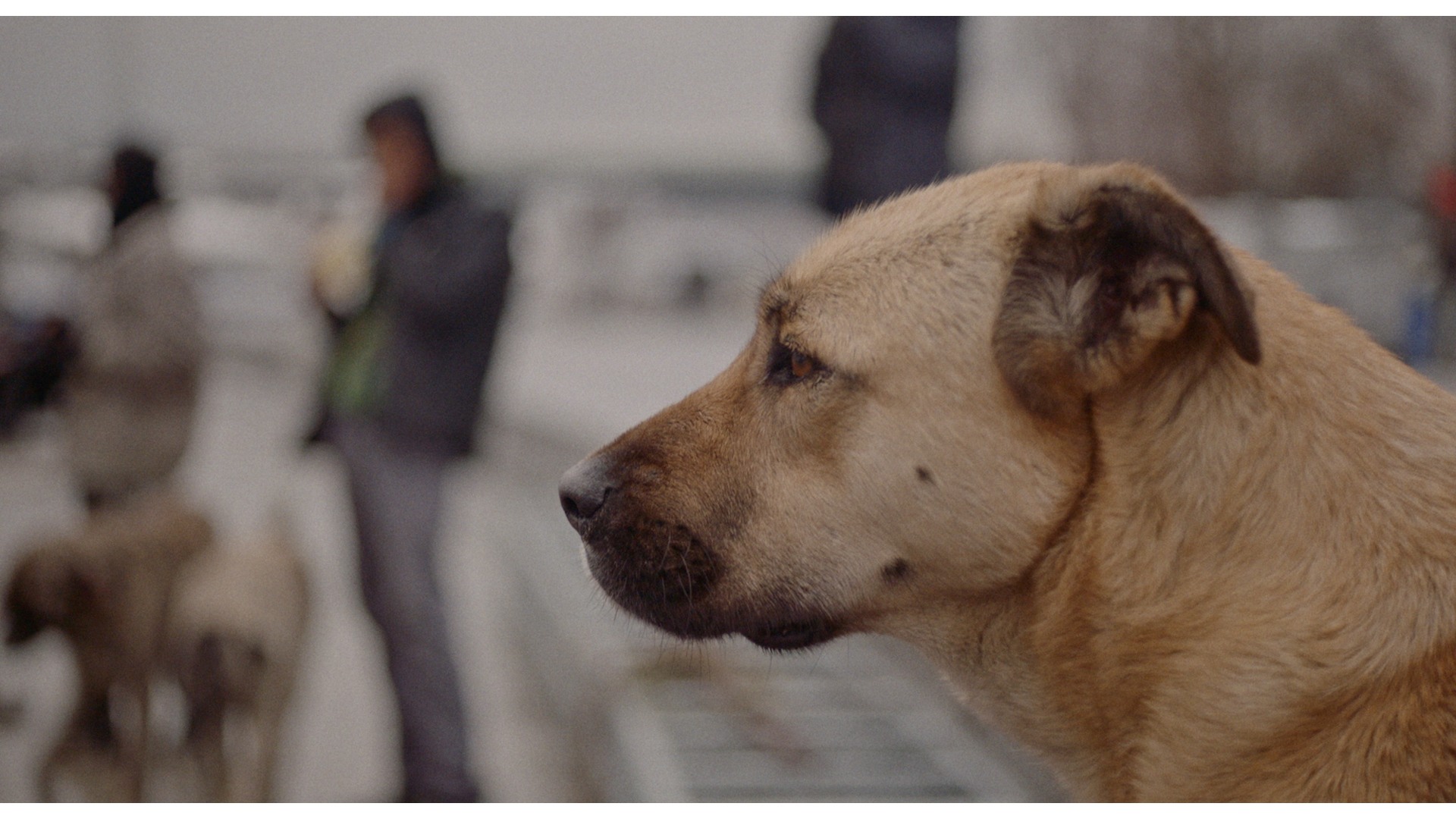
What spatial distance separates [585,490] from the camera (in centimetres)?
156

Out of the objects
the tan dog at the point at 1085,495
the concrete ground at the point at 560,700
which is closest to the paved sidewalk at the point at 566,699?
the concrete ground at the point at 560,700

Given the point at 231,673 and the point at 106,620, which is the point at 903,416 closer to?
the point at 231,673

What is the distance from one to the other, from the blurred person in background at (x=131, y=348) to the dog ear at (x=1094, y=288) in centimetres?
302

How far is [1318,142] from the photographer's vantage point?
128 inches

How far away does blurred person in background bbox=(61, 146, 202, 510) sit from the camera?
10.9 feet

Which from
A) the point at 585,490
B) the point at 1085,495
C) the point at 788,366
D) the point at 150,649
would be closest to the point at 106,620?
the point at 150,649

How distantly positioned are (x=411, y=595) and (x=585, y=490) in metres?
1.91

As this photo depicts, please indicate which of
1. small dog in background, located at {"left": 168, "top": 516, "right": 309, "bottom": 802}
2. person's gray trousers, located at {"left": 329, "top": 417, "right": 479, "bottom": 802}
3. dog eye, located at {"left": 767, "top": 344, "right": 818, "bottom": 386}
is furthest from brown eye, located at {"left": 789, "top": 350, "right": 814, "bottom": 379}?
small dog in background, located at {"left": 168, "top": 516, "right": 309, "bottom": 802}

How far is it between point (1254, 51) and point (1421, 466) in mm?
2071

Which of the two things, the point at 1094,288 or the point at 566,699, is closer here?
the point at 1094,288

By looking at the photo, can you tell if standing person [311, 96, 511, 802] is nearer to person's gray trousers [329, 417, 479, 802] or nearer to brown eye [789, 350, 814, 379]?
person's gray trousers [329, 417, 479, 802]

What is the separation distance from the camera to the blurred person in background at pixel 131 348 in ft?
10.9

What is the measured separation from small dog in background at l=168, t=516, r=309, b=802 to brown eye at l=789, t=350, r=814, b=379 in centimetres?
249

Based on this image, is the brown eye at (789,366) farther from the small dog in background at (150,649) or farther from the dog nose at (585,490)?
the small dog in background at (150,649)
